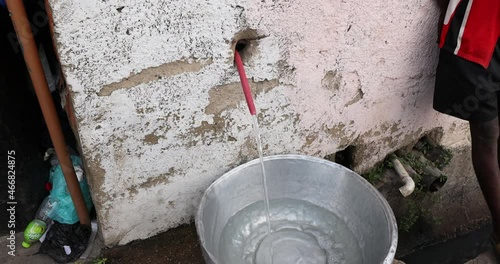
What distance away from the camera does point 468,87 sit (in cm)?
223

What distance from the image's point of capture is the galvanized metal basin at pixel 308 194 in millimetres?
2105

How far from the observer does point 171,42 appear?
71.6 inches

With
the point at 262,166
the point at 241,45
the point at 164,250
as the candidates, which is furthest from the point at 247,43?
the point at 164,250

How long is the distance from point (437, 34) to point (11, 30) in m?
2.13

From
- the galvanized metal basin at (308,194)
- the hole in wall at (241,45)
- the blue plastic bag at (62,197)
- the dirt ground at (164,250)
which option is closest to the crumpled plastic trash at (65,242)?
the blue plastic bag at (62,197)

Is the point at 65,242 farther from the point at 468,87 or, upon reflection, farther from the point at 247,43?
the point at 468,87

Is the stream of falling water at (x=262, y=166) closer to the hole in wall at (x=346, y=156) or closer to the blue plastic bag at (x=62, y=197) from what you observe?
the hole in wall at (x=346, y=156)

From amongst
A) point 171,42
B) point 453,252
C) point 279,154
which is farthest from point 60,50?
point 453,252

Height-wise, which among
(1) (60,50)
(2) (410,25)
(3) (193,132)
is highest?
(1) (60,50)

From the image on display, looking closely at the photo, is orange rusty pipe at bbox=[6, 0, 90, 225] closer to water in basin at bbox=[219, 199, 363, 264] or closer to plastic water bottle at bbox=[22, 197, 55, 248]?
plastic water bottle at bbox=[22, 197, 55, 248]

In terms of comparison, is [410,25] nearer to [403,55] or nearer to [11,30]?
[403,55]

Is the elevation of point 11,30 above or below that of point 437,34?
above

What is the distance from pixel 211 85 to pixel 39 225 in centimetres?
128

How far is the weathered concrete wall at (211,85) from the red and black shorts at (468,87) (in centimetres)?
18
